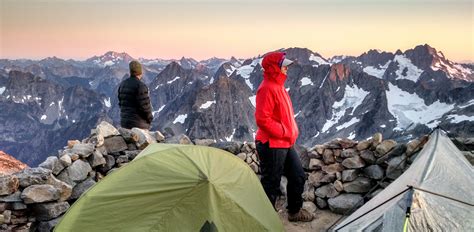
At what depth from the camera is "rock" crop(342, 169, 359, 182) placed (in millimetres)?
11352

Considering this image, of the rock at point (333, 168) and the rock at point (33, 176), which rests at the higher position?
the rock at point (33, 176)

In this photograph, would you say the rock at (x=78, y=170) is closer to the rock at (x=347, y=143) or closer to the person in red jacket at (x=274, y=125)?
the person in red jacket at (x=274, y=125)

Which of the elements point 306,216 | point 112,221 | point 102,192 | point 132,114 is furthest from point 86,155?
point 306,216

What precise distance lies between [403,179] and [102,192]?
5.57 m

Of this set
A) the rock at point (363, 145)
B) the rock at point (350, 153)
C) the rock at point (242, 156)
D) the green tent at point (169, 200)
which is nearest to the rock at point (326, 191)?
the rock at point (350, 153)

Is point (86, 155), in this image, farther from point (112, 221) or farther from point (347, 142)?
point (347, 142)

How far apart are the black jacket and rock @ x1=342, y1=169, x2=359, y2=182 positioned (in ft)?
19.0

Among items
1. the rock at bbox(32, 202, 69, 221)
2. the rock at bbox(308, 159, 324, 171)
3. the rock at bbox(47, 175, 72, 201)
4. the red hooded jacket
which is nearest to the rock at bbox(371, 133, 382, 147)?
the rock at bbox(308, 159, 324, 171)

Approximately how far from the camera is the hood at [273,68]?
8797 mm

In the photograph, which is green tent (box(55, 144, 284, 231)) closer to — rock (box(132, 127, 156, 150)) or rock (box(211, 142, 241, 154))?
rock (box(132, 127, 156, 150))

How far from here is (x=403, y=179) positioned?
796 cm

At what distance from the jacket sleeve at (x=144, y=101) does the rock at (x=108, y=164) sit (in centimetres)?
176

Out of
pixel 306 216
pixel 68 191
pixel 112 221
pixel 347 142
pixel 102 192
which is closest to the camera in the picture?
pixel 112 221

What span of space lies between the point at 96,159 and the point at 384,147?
292 inches
